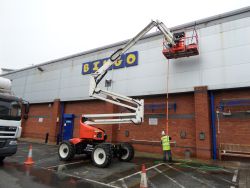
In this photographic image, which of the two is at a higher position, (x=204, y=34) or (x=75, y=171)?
(x=204, y=34)

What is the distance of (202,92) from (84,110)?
12.1 m

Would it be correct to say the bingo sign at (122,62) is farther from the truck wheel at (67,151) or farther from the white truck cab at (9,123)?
the white truck cab at (9,123)

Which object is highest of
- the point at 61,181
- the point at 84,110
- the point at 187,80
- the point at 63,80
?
the point at 63,80

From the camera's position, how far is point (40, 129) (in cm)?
2505

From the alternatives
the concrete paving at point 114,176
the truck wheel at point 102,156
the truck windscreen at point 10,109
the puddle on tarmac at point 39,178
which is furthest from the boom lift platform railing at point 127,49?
the puddle on tarmac at point 39,178


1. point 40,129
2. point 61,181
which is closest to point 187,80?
point 61,181

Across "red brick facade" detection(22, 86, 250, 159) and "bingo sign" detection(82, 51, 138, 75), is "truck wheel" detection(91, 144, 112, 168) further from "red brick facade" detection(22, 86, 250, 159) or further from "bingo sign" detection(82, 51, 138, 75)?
"bingo sign" detection(82, 51, 138, 75)

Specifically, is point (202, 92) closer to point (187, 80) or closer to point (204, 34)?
point (187, 80)

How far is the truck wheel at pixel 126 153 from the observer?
12.1 m

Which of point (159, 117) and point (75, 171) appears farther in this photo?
point (159, 117)

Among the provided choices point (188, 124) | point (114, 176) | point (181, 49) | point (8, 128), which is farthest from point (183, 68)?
point (8, 128)

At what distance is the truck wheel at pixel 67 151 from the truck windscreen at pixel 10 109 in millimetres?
3068

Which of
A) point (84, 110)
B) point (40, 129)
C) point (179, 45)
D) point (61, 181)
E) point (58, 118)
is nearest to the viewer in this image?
point (61, 181)

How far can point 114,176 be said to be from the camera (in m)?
8.78
